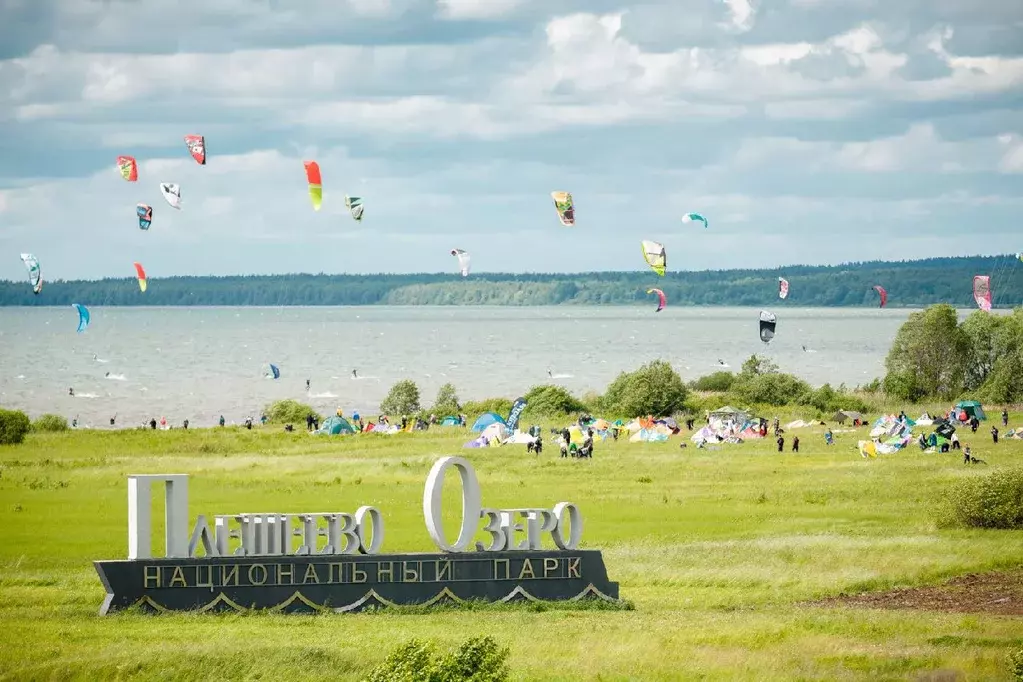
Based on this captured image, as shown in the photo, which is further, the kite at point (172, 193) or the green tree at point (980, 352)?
the green tree at point (980, 352)

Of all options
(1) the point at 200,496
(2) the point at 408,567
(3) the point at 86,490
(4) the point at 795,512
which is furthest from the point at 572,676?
(3) the point at 86,490

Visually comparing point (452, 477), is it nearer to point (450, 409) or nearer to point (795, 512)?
point (795, 512)

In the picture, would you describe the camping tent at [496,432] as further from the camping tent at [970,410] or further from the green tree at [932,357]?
the green tree at [932,357]

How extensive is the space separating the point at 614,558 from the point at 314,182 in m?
44.9

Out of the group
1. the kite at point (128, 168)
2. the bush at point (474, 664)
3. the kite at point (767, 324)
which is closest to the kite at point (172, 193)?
the kite at point (128, 168)

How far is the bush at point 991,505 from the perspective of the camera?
48062 mm

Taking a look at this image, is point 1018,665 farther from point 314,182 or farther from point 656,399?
point 656,399

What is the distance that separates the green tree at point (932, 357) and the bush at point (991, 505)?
79.7 m

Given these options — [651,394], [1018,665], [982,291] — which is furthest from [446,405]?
[1018,665]

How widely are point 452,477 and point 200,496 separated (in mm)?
13315

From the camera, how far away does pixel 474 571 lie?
3378cm

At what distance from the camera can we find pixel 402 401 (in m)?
126

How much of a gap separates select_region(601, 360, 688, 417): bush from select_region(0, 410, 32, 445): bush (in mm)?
42011

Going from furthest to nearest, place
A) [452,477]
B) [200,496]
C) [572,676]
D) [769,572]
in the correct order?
[452,477], [200,496], [769,572], [572,676]
